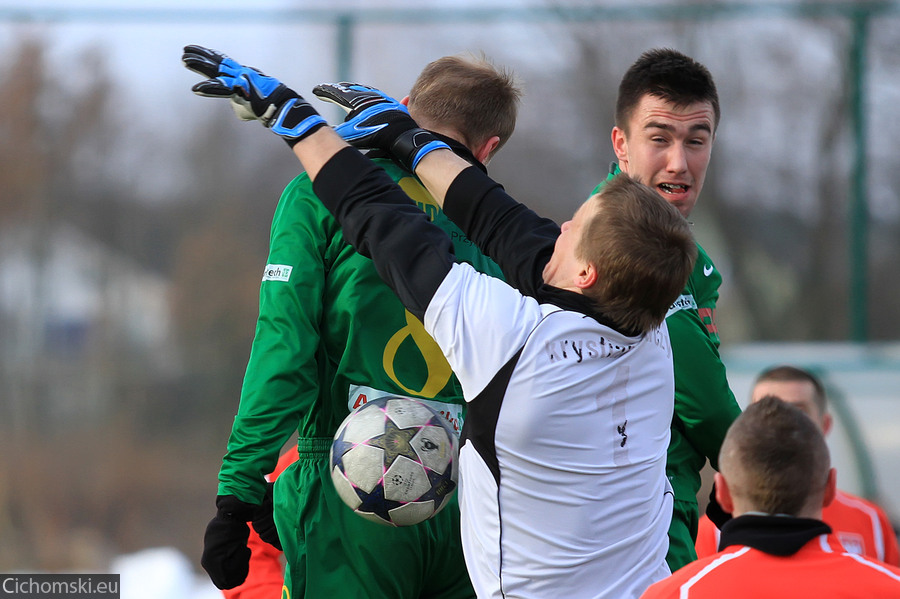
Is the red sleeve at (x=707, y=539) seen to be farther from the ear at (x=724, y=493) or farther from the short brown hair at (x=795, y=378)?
the ear at (x=724, y=493)

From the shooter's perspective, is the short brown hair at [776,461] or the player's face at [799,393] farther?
the player's face at [799,393]

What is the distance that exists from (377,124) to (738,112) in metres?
5.50

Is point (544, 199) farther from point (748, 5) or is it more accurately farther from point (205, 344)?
point (205, 344)

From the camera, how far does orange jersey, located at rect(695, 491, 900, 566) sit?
437 centimetres

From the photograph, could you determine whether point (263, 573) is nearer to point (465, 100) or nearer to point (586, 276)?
point (465, 100)

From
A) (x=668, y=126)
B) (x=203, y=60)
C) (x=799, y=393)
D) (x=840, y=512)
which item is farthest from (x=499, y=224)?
(x=840, y=512)

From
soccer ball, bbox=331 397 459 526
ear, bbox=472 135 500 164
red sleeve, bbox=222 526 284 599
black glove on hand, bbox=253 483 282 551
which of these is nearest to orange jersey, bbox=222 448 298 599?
red sleeve, bbox=222 526 284 599

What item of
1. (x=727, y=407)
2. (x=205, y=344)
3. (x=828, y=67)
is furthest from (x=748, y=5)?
(x=727, y=407)

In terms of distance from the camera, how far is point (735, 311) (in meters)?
7.32

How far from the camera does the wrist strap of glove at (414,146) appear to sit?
241 centimetres

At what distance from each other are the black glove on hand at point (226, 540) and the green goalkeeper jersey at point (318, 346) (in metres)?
0.03

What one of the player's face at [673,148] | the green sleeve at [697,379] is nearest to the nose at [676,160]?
the player's face at [673,148]

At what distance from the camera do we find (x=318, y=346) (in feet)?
8.66

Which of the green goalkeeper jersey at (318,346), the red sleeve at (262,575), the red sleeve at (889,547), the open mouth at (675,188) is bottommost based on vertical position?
the red sleeve at (889,547)
